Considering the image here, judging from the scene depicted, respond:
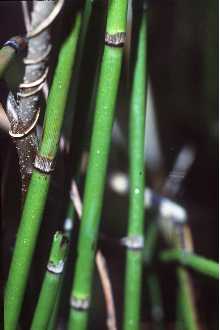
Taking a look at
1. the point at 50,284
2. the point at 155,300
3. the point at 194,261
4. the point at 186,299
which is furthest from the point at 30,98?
the point at 155,300

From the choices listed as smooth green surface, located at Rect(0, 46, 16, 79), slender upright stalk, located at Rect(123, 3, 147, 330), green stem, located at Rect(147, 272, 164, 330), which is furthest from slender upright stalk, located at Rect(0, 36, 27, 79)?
green stem, located at Rect(147, 272, 164, 330)

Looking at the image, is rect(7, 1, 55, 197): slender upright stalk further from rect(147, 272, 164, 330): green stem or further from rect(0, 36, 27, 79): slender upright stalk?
rect(147, 272, 164, 330): green stem

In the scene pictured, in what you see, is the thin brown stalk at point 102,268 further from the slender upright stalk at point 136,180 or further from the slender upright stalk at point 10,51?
the slender upright stalk at point 10,51

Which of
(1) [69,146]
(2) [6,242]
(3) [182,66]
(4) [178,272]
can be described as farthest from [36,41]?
(3) [182,66]

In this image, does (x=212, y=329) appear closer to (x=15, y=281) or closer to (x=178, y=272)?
(x=178, y=272)

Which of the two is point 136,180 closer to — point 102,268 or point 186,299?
point 102,268

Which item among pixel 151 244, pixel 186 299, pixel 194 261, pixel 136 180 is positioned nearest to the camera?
pixel 136 180
